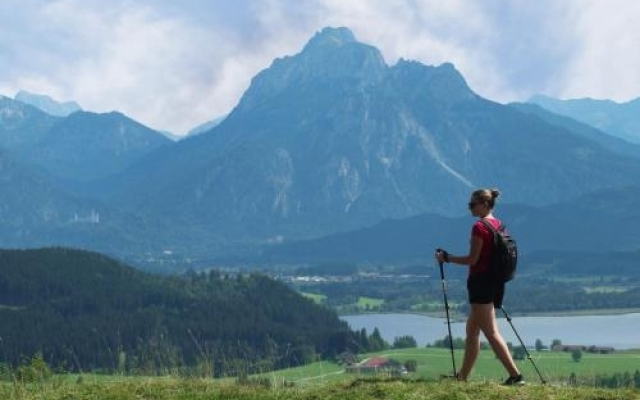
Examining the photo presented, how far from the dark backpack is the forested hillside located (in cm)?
10191

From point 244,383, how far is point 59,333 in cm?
13259

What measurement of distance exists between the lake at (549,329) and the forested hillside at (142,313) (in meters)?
12.6

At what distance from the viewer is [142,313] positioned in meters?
165

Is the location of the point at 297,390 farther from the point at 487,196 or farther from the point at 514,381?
the point at 487,196

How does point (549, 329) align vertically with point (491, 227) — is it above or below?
below

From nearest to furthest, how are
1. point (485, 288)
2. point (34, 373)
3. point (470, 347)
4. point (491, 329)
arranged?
point (485, 288), point (491, 329), point (470, 347), point (34, 373)

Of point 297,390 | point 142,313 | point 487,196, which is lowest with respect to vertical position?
point 297,390

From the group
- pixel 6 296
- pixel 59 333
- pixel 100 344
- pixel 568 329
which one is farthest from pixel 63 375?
pixel 6 296

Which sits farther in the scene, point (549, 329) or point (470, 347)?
point (549, 329)

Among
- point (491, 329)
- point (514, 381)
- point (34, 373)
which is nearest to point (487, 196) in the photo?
point (491, 329)

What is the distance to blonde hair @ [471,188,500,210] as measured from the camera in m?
14.4

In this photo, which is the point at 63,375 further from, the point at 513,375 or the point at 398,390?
the point at 513,375

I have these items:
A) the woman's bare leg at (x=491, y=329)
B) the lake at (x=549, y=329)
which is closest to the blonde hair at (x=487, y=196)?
the woman's bare leg at (x=491, y=329)

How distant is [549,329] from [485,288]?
493 ft
